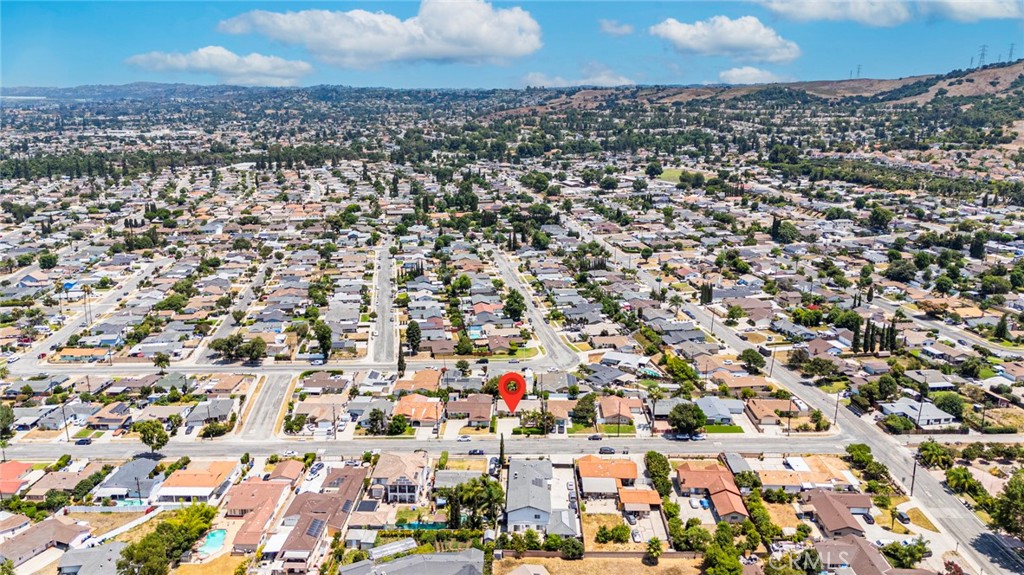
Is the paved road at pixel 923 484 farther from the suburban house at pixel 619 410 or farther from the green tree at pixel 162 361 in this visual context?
the green tree at pixel 162 361

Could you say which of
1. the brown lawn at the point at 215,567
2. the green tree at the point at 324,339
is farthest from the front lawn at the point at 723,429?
the green tree at the point at 324,339

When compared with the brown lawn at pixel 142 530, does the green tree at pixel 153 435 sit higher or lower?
higher

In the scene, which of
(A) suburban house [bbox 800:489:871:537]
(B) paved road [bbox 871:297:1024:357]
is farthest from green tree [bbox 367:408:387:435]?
(B) paved road [bbox 871:297:1024:357]

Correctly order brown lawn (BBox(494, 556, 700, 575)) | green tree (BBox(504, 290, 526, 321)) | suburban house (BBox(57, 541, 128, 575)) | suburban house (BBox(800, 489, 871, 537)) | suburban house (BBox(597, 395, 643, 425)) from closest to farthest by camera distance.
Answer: suburban house (BBox(57, 541, 128, 575)) → brown lawn (BBox(494, 556, 700, 575)) → suburban house (BBox(800, 489, 871, 537)) → suburban house (BBox(597, 395, 643, 425)) → green tree (BBox(504, 290, 526, 321))

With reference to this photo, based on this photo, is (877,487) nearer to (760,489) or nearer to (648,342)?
(760,489)

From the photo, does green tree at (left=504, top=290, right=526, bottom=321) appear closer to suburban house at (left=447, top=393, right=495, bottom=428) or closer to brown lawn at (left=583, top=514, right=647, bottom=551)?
suburban house at (left=447, top=393, right=495, bottom=428)
